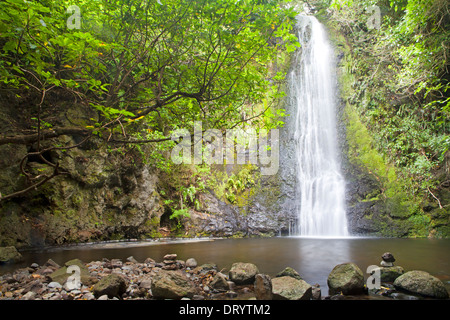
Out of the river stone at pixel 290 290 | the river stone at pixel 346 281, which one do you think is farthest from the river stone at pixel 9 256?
the river stone at pixel 346 281

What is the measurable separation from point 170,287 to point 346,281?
2102 mm

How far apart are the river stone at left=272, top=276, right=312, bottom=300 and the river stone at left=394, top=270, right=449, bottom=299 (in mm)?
1286

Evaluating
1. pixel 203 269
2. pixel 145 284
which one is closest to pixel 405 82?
pixel 203 269

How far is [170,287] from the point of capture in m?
2.75

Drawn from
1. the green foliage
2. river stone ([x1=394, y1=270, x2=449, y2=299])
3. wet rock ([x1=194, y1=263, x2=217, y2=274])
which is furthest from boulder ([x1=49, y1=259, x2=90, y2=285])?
the green foliage

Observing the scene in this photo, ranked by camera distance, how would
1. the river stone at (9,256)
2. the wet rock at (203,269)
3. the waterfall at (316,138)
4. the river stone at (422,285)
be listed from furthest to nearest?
the waterfall at (316,138) → the river stone at (9,256) → the wet rock at (203,269) → the river stone at (422,285)

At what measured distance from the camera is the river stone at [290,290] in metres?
2.71

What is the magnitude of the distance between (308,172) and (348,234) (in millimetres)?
3420

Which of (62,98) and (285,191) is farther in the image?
(285,191)

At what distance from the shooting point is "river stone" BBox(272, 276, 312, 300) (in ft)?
8.87

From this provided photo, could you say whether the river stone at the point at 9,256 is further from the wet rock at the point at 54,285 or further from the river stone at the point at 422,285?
the river stone at the point at 422,285
